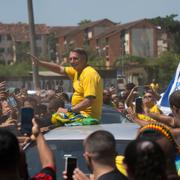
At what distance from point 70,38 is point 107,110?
124m

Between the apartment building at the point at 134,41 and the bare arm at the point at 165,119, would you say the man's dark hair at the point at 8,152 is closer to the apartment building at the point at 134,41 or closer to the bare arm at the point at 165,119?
the bare arm at the point at 165,119

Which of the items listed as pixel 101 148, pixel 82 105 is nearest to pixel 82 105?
pixel 82 105

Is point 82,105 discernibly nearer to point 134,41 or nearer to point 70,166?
point 70,166

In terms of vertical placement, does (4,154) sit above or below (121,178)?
above

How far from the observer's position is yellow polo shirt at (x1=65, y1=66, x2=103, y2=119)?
27.8ft

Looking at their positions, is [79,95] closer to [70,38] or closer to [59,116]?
[59,116]

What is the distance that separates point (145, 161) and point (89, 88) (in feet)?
14.7

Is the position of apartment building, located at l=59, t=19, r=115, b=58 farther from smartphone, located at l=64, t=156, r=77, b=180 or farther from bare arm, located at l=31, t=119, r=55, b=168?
smartphone, located at l=64, t=156, r=77, b=180

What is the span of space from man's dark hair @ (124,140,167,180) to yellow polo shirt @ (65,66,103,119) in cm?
432

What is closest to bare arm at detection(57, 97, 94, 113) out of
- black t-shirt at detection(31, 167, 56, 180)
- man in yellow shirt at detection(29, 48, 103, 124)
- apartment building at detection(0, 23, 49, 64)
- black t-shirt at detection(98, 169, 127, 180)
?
man in yellow shirt at detection(29, 48, 103, 124)

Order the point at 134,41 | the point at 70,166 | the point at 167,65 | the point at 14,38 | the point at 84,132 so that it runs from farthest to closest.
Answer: the point at 14,38 < the point at 134,41 < the point at 167,65 < the point at 84,132 < the point at 70,166

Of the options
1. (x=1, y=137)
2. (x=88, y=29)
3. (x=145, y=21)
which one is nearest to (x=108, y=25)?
(x=88, y=29)

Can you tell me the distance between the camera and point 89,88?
8.47m

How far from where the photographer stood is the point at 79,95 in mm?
8695
